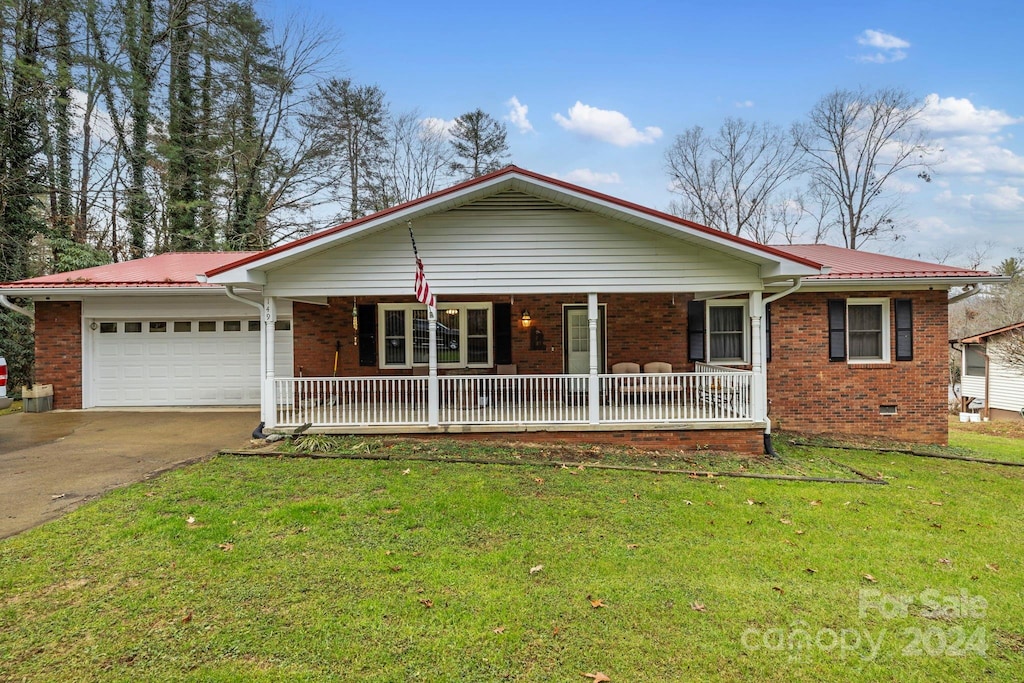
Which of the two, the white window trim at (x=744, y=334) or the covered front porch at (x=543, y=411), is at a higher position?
the white window trim at (x=744, y=334)

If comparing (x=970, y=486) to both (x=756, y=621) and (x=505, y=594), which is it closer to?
(x=756, y=621)

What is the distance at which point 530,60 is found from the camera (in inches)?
738

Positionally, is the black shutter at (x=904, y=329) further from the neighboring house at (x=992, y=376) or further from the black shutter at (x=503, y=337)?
the neighboring house at (x=992, y=376)

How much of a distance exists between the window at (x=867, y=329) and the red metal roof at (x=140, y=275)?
12.7 m

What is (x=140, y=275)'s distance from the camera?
11.0 meters

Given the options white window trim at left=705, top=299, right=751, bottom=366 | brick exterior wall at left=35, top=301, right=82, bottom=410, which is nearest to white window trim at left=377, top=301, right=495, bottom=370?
white window trim at left=705, top=299, right=751, bottom=366

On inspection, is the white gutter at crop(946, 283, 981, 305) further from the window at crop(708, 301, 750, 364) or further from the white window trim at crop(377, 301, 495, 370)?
the white window trim at crop(377, 301, 495, 370)

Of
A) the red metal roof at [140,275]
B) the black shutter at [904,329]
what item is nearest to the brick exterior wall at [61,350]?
the red metal roof at [140,275]

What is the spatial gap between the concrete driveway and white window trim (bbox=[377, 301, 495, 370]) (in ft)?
9.96

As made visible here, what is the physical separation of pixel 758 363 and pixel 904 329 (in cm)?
452

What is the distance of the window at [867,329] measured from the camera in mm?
10203

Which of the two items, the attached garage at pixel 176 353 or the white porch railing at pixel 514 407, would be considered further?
the attached garage at pixel 176 353

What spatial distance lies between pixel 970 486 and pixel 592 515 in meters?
5.88

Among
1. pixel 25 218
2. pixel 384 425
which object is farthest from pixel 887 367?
pixel 25 218
